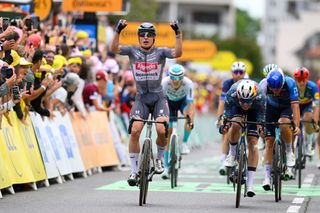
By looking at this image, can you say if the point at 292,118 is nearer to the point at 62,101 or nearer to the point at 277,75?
the point at 277,75

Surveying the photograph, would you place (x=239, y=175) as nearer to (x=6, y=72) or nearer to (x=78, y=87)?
(x=6, y=72)

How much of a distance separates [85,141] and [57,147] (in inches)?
81.1

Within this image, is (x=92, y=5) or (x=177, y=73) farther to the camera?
(x=92, y=5)

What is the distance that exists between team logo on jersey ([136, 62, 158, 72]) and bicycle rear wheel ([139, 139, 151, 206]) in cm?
114

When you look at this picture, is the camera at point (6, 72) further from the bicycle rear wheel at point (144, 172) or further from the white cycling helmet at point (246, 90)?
the white cycling helmet at point (246, 90)

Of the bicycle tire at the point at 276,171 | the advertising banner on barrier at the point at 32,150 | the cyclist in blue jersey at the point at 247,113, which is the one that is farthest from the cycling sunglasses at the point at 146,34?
the advertising banner on barrier at the point at 32,150

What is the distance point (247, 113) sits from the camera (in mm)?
15086

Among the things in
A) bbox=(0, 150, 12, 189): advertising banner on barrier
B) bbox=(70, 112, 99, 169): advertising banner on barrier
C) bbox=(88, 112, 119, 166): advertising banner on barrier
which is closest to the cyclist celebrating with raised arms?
bbox=(0, 150, 12, 189): advertising banner on barrier

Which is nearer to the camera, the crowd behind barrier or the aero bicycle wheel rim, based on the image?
the aero bicycle wheel rim

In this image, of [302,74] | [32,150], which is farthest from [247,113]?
[302,74]

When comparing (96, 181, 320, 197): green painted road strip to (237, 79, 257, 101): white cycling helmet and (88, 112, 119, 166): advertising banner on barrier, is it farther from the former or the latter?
(88, 112, 119, 166): advertising banner on barrier

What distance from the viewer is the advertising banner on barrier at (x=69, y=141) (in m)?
19.5

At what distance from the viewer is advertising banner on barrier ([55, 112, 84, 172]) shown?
19453 mm

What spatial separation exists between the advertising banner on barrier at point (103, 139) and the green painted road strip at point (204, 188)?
299 centimetres
